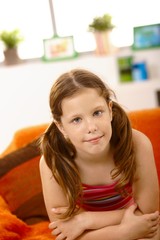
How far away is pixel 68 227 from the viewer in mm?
1243

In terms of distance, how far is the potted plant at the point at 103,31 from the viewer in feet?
9.25

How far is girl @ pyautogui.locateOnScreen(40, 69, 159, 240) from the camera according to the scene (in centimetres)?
114

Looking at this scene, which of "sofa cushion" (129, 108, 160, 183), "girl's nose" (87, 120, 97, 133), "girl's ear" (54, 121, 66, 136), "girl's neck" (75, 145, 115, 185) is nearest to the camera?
"girl's nose" (87, 120, 97, 133)

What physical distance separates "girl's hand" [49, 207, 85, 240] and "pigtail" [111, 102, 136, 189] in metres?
0.17

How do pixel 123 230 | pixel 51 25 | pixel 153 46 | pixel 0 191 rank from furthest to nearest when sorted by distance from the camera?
pixel 51 25
pixel 153 46
pixel 0 191
pixel 123 230

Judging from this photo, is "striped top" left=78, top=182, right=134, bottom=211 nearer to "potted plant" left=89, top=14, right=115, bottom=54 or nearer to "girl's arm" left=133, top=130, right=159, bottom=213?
"girl's arm" left=133, top=130, right=159, bottom=213

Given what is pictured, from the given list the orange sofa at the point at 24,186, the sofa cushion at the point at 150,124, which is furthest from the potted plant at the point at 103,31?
the orange sofa at the point at 24,186

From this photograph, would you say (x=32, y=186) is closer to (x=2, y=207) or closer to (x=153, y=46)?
(x=2, y=207)

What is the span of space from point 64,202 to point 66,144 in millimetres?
186

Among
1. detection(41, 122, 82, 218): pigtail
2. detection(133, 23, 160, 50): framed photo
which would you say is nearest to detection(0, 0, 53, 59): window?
detection(133, 23, 160, 50): framed photo

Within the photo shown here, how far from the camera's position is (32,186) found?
5.36 ft

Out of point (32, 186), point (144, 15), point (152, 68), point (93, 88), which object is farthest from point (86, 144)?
point (144, 15)

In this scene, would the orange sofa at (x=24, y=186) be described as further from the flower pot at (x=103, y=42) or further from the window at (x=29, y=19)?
the window at (x=29, y=19)

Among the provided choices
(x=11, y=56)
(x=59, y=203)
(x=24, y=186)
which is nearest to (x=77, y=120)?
(x=59, y=203)
